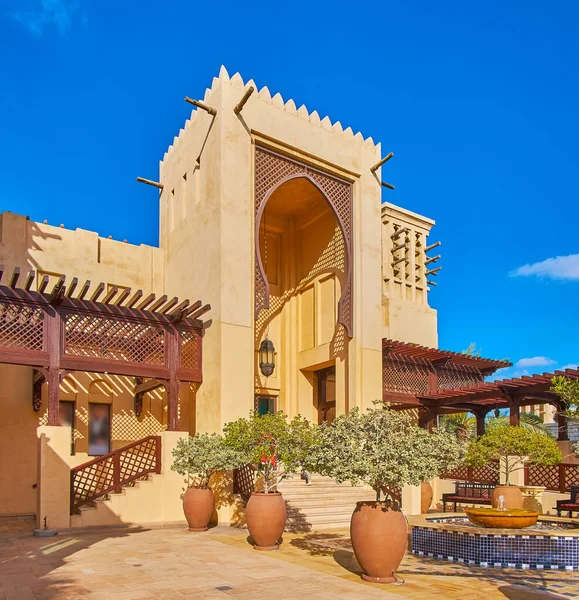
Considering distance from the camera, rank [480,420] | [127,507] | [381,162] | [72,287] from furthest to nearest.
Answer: [480,420] → [381,162] → [127,507] → [72,287]

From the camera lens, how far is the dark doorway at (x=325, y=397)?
1821 centimetres

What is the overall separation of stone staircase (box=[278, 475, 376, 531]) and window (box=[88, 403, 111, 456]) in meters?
4.35

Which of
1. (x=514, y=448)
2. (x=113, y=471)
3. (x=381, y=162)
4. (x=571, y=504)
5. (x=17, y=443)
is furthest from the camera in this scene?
(x=381, y=162)

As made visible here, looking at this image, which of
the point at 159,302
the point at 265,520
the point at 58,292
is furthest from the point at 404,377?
the point at 58,292

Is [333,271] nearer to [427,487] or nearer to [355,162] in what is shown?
[355,162]

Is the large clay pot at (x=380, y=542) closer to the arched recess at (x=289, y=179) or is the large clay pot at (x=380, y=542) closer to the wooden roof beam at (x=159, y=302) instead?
the wooden roof beam at (x=159, y=302)

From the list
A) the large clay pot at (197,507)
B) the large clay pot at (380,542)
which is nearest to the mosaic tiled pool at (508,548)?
the large clay pot at (380,542)

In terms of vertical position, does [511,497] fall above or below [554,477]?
above

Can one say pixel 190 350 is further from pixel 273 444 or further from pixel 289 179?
pixel 289 179

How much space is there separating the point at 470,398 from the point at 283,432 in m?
7.38

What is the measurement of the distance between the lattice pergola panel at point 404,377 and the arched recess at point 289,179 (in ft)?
6.03

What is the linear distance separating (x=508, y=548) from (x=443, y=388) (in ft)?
33.5

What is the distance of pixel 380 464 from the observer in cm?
752

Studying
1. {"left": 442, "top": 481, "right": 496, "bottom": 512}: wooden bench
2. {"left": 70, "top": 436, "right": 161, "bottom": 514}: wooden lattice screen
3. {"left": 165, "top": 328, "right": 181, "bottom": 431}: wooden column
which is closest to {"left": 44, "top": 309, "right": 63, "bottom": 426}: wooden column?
{"left": 70, "top": 436, "right": 161, "bottom": 514}: wooden lattice screen
